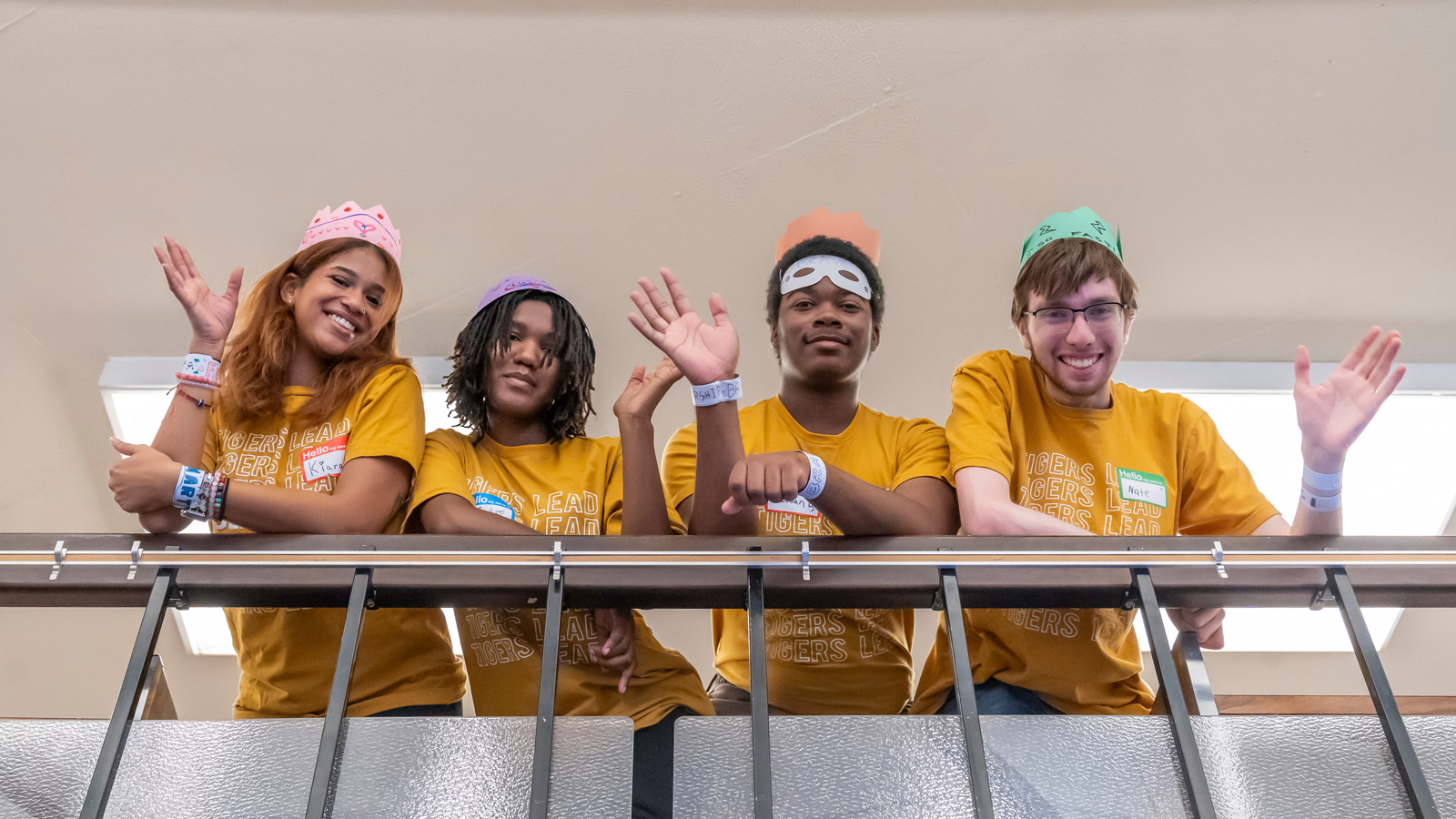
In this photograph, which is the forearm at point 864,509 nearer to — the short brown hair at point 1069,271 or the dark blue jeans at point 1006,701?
the dark blue jeans at point 1006,701

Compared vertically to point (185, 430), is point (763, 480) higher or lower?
lower

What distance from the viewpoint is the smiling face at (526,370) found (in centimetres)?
198

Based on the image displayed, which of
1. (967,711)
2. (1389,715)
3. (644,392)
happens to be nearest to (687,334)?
(644,392)

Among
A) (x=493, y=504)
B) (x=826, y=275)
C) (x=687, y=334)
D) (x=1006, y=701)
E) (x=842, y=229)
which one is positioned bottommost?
(x=1006, y=701)

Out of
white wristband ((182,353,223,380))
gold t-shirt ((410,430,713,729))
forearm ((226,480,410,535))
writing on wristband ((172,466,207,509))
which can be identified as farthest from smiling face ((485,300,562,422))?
writing on wristband ((172,466,207,509))

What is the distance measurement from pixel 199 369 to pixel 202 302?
115 mm

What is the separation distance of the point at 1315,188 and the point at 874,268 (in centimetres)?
147

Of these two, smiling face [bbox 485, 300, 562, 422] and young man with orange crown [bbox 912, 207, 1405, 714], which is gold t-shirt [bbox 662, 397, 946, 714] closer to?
young man with orange crown [bbox 912, 207, 1405, 714]

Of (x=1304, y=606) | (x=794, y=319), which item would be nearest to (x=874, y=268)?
(x=794, y=319)

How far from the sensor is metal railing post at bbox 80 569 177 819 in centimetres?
109

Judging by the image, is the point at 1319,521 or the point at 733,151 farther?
the point at 733,151

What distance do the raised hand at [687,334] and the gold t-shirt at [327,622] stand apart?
1.45 feet

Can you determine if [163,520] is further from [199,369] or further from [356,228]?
[356,228]

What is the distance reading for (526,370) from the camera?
201cm
